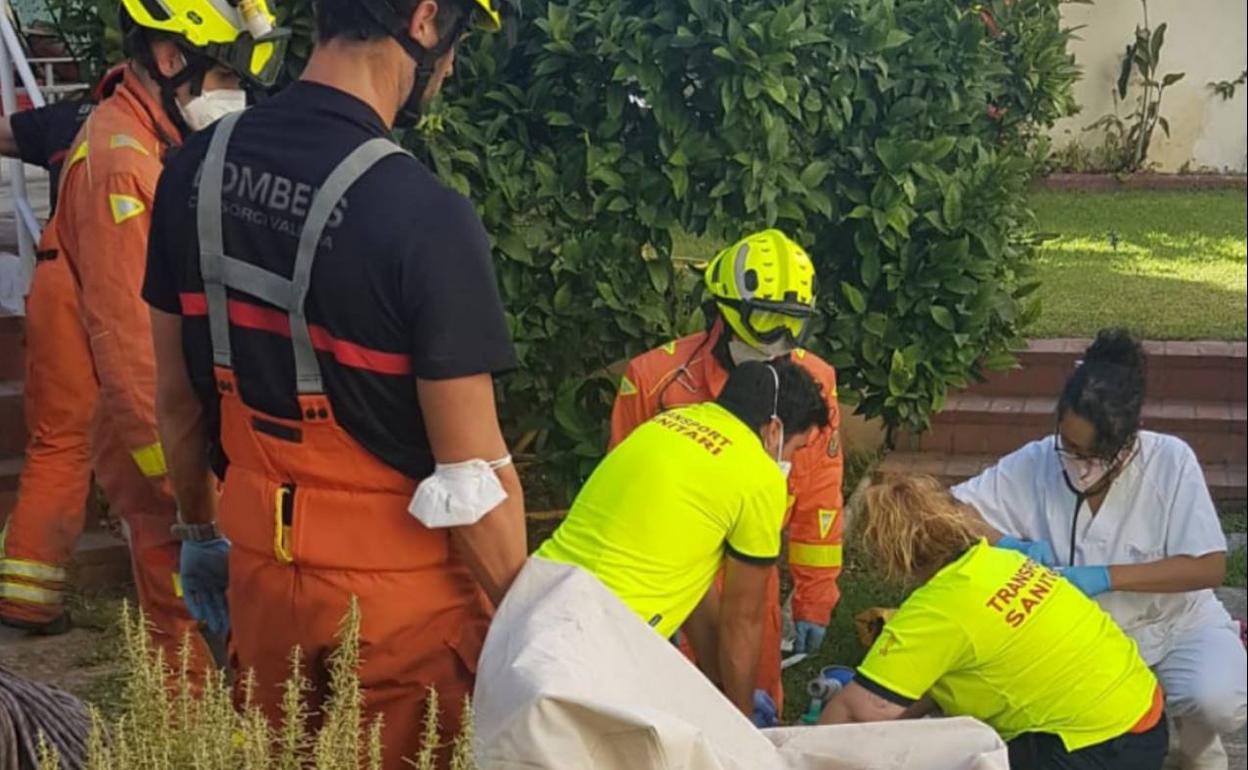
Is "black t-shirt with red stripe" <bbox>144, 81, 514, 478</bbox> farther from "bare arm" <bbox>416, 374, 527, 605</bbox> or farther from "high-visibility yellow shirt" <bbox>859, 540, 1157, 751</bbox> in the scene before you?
"high-visibility yellow shirt" <bbox>859, 540, 1157, 751</bbox>

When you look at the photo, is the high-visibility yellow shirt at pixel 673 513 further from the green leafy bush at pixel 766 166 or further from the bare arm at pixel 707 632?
the green leafy bush at pixel 766 166

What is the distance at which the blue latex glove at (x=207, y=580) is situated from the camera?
283cm

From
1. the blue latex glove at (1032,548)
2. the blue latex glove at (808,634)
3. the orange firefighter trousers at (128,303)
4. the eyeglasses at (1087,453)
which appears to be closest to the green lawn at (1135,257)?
the eyeglasses at (1087,453)

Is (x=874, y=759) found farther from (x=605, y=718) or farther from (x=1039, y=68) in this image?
(x=1039, y=68)

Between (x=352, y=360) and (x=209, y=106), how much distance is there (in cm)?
146

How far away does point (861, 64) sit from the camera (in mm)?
4488

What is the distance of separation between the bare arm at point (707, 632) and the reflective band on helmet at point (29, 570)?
1.78m

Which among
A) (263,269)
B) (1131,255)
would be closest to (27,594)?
(263,269)

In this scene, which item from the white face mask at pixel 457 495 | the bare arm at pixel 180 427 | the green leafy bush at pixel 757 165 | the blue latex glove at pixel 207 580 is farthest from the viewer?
the green leafy bush at pixel 757 165

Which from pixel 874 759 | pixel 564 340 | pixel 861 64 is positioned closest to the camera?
pixel 874 759

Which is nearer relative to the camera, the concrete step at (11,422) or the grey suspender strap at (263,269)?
the grey suspender strap at (263,269)

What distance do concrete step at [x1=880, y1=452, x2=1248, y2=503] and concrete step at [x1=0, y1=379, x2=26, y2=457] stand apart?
9.33 ft

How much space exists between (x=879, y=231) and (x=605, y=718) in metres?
2.74

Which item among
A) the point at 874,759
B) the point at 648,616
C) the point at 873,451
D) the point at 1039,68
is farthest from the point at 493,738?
the point at 873,451
